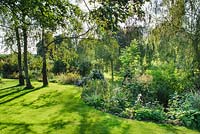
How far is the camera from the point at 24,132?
8062 mm

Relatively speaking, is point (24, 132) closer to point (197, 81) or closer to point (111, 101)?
point (111, 101)

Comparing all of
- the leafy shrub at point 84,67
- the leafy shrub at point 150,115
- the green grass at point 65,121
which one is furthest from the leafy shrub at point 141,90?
the leafy shrub at point 84,67

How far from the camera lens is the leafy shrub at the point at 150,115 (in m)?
9.14

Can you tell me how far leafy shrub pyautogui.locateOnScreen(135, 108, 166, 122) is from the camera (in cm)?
914

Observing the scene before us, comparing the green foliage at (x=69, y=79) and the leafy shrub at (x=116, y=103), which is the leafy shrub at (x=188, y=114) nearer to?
the leafy shrub at (x=116, y=103)

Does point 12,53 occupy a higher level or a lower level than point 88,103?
higher

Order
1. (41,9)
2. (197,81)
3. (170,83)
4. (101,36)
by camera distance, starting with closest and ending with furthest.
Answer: (41,9) < (170,83) < (197,81) < (101,36)

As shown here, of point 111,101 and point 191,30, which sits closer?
point 111,101

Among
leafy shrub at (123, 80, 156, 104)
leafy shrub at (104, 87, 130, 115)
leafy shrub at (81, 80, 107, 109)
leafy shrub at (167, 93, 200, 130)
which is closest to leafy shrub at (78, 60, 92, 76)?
leafy shrub at (81, 80, 107, 109)

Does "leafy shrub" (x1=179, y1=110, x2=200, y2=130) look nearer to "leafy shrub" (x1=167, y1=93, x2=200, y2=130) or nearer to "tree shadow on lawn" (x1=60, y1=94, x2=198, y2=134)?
"leafy shrub" (x1=167, y1=93, x2=200, y2=130)

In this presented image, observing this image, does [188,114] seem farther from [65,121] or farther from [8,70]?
[8,70]

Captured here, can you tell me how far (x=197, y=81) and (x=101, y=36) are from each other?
7.15 m

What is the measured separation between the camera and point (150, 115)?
929 centimetres

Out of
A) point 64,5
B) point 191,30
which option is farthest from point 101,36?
point 64,5
